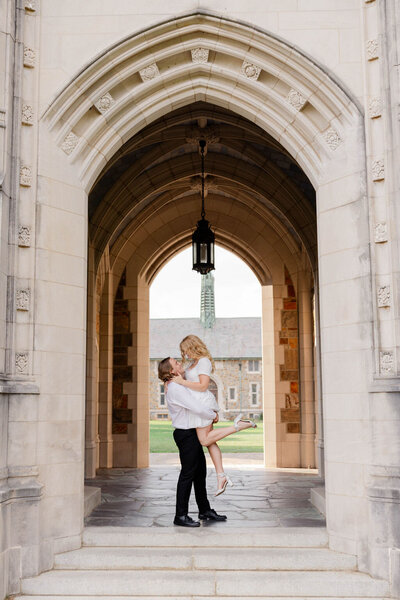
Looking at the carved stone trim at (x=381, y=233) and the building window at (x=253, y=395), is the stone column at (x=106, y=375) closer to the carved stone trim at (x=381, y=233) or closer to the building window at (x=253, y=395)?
the carved stone trim at (x=381, y=233)

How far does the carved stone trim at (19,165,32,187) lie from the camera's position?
4.71 metres

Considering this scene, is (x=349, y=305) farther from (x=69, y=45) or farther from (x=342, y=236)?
(x=69, y=45)

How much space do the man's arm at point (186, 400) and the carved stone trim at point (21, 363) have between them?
111 cm

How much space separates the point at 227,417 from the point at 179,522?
35936mm

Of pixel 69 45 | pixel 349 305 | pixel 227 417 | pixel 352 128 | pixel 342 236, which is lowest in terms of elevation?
pixel 227 417

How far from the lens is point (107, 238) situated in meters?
9.28

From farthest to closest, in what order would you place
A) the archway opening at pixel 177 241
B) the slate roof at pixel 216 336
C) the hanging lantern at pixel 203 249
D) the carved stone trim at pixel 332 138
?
the slate roof at pixel 216 336 → the archway opening at pixel 177 241 → the hanging lantern at pixel 203 249 → the carved stone trim at pixel 332 138

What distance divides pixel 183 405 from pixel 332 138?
227 cm

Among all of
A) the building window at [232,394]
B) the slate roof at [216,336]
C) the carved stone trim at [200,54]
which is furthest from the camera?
the slate roof at [216,336]

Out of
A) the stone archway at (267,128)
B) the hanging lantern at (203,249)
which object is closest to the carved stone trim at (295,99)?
the stone archway at (267,128)

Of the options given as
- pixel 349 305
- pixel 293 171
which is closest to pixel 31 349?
pixel 349 305

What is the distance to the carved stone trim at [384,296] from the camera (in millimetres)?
4516

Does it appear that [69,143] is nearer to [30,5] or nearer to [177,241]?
[30,5]

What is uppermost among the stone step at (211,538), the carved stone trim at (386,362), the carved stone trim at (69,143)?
the carved stone trim at (69,143)
